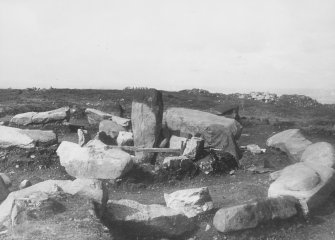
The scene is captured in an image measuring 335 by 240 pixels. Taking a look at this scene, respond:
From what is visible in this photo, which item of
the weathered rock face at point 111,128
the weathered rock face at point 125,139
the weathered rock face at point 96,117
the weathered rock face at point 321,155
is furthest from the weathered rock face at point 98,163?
the weathered rock face at point 96,117

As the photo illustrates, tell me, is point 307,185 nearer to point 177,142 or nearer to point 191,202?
point 191,202

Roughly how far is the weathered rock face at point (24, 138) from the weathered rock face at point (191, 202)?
16.9 ft

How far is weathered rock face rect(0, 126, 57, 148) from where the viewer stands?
37.6ft

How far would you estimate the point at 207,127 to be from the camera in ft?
40.5

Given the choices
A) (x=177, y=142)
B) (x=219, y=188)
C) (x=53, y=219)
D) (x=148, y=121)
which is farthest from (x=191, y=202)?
(x=148, y=121)

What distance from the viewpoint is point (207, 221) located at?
7.52 m

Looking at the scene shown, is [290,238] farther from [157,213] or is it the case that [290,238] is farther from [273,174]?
[273,174]

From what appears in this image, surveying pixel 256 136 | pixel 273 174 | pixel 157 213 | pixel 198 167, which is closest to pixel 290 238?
pixel 157 213

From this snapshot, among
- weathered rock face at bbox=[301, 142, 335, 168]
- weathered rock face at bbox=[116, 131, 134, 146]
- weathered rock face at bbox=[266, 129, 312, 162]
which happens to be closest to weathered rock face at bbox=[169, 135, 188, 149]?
weathered rock face at bbox=[116, 131, 134, 146]

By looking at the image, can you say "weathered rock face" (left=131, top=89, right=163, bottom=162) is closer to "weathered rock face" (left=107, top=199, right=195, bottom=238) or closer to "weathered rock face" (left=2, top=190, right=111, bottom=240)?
"weathered rock face" (left=107, top=199, right=195, bottom=238)

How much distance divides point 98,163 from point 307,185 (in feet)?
13.8

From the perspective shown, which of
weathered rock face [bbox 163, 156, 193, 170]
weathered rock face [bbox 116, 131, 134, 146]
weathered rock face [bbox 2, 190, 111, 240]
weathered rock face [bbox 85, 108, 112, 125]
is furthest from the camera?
weathered rock face [bbox 85, 108, 112, 125]

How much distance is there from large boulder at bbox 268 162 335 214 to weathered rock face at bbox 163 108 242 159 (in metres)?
3.31

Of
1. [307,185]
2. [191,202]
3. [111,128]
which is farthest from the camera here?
[111,128]
